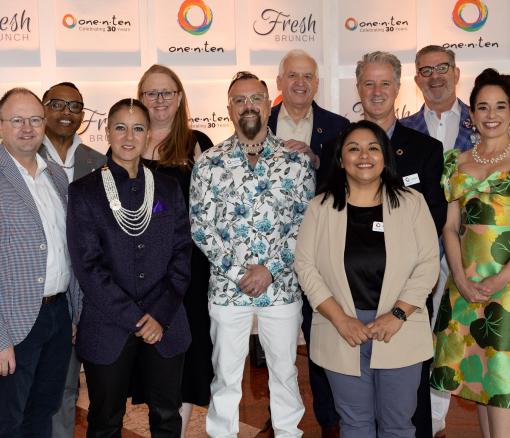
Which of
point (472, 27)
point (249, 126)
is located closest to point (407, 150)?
point (249, 126)

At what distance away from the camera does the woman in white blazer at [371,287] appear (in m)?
2.51

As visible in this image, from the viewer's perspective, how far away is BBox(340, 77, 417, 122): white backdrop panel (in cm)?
521

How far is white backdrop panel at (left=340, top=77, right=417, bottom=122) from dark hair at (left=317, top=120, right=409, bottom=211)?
260 cm

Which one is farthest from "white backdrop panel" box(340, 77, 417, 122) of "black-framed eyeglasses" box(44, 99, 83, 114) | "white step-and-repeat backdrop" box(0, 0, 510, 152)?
"black-framed eyeglasses" box(44, 99, 83, 114)

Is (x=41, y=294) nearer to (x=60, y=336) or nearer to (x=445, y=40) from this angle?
(x=60, y=336)

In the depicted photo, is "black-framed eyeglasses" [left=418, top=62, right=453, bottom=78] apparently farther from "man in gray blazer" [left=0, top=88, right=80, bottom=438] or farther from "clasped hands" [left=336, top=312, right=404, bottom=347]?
"man in gray blazer" [left=0, top=88, right=80, bottom=438]

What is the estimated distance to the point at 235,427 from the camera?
9.91ft

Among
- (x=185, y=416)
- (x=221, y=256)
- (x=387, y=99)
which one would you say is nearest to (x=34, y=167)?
(x=221, y=256)

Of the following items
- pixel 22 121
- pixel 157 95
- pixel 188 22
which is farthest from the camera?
pixel 188 22

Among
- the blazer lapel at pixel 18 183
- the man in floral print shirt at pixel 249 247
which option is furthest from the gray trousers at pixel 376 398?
the blazer lapel at pixel 18 183

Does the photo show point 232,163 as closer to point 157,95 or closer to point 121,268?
point 157,95

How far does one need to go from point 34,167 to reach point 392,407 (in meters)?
1.97

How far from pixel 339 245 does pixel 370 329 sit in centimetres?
40

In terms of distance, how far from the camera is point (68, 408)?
10.1 ft
